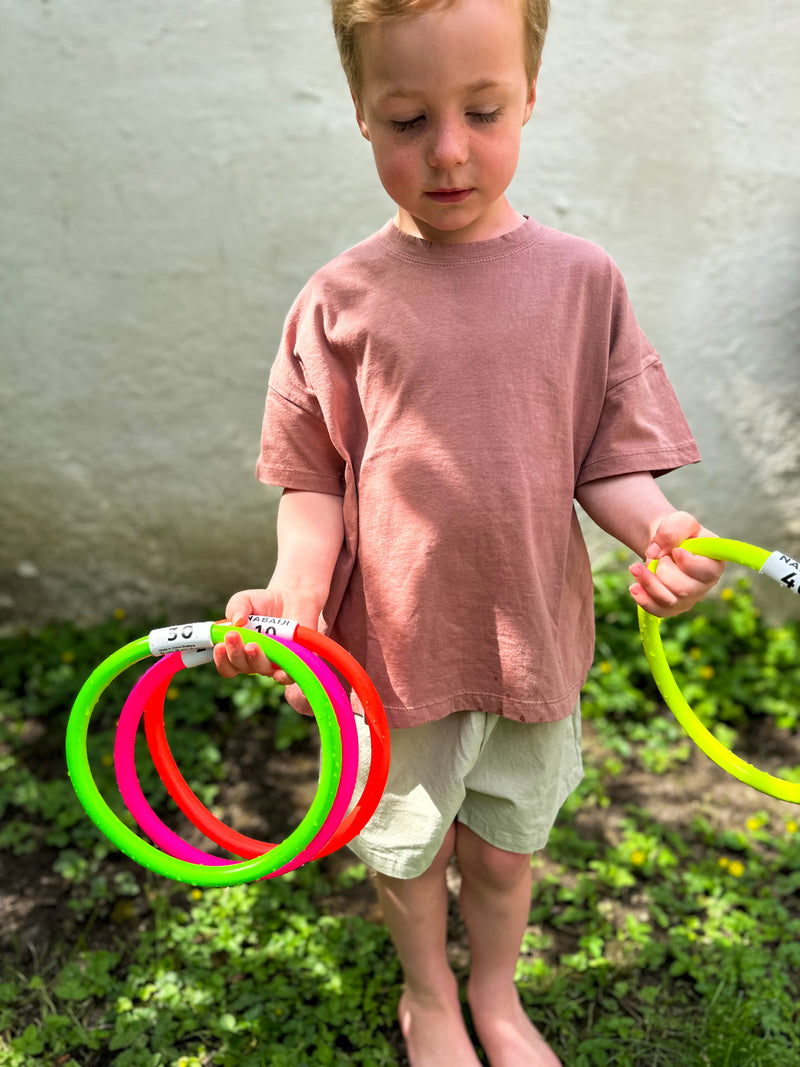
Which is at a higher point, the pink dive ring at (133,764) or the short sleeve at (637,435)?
the short sleeve at (637,435)

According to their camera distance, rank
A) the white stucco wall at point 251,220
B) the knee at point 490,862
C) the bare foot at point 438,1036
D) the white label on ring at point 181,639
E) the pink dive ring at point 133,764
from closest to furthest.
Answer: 1. the white label on ring at point 181,639
2. the pink dive ring at point 133,764
3. the knee at point 490,862
4. the bare foot at point 438,1036
5. the white stucco wall at point 251,220

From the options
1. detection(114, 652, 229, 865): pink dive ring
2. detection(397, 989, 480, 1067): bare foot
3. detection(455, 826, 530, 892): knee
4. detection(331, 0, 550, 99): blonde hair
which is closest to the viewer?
Result: detection(331, 0, 550, 99): blonde hair

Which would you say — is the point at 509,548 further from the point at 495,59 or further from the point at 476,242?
the point at 495,59

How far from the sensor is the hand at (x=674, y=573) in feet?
5.46

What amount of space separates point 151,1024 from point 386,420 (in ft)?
6.20

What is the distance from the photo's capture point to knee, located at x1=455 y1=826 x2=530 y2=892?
7.22 feet

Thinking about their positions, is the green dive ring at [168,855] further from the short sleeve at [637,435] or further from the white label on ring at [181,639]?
the short sleeve at [637,435]

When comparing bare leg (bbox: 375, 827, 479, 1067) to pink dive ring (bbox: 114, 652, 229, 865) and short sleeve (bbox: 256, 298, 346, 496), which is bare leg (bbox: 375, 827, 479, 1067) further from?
short sleeve (bbox: 256, 298, 346, 496)

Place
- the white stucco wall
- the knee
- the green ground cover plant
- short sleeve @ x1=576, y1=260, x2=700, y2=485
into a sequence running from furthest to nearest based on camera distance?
the white stucco wall → the green ground cover plant → the knee → short sleeve @ x1=576, y1=260, x2=700, y2=485

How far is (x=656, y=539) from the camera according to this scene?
1.73 metres

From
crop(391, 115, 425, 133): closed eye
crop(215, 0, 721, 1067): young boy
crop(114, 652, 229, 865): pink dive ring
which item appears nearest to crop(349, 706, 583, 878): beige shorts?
crop(215, 0, 721, 1067): young boy

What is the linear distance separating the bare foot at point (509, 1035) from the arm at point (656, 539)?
1.30m

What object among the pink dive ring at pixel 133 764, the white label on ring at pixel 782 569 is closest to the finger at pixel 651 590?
the white label on ring at pixel 782 569

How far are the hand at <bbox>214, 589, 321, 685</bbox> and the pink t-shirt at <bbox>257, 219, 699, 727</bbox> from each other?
0.13m
